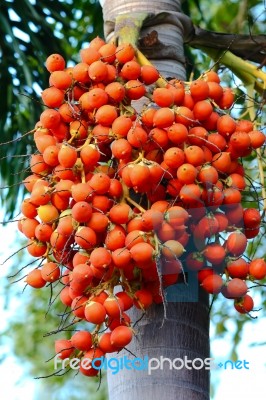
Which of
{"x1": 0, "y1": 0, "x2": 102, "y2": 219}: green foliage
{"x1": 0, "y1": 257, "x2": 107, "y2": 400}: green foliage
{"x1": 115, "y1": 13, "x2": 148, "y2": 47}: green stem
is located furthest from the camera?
{"x1": 0, "y1": 257, "x2": 107, "y2": 400}: green foliage

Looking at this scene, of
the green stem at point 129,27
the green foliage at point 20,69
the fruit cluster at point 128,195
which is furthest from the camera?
the green foliage at point 20,69

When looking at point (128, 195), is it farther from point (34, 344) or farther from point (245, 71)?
point (34, 344)

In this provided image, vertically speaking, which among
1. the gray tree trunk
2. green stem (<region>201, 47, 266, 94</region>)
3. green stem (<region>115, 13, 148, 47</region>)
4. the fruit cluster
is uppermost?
green stem (<region>201, 47, 266, 94</region>)

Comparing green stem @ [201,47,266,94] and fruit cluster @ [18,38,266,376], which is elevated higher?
green stem @ [201,47,266,94]

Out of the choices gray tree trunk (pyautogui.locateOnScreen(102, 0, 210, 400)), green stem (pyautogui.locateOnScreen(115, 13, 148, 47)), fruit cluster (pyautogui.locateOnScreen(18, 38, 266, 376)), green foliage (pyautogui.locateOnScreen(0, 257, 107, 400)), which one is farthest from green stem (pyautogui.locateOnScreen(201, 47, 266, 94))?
green foliage (pyautogui.locateOnScreen(0, 257, 107, 400))

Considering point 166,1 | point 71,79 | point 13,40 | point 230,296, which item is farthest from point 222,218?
point 13,40

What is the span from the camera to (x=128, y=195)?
1.32m

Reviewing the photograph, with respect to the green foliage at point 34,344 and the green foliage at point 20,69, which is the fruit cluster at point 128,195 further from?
the green foliage at point 34,344

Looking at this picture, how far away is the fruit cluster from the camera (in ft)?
4.08

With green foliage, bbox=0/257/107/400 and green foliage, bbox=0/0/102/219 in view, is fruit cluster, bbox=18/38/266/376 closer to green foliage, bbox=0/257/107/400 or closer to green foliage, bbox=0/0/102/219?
green foliage, bbox=0/0/102/219

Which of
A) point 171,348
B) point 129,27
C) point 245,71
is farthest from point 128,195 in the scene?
point 245,71

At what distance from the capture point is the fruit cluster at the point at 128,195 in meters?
1.24

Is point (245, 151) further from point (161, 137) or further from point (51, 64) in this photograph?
point (51, 64)

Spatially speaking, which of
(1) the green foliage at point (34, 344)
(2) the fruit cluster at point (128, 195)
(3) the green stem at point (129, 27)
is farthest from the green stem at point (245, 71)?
(1) the green foliage at point (34, 344)
